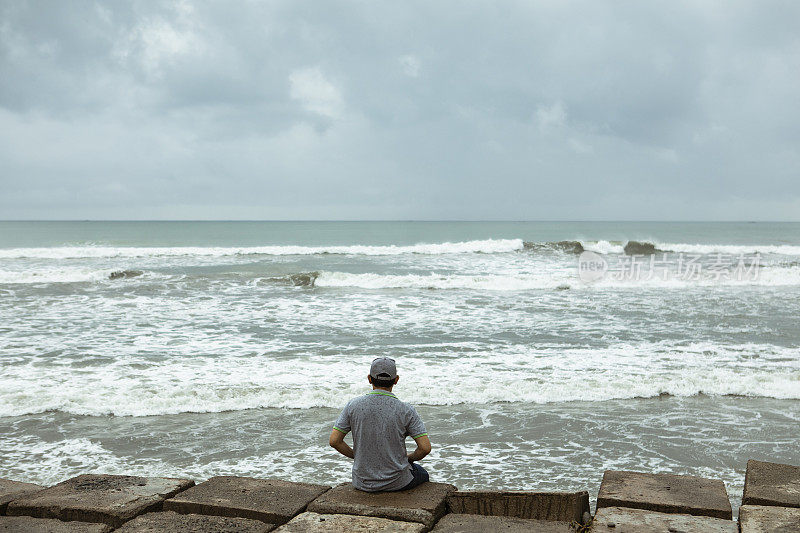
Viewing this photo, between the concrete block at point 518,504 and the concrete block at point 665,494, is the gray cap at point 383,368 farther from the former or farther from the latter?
the concrete block at point 665,494

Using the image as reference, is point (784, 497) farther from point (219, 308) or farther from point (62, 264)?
point (62, 264)

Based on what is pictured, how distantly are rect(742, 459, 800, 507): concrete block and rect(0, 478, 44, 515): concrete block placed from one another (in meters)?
4.40

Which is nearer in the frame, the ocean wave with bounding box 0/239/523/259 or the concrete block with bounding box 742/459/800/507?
the concrete block with bounding box 742/459/800/507

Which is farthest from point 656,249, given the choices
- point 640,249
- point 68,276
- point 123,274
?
point 68,276

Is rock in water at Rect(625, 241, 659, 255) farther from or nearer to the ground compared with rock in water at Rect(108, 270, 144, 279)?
farther from the ground

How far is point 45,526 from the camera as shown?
3473 mm

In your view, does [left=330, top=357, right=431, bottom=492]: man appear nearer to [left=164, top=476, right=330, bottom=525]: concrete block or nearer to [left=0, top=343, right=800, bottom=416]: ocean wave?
[left=164, top=476, right=330, bottom=525]: concrete block

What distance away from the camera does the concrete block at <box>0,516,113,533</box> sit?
3.42 m

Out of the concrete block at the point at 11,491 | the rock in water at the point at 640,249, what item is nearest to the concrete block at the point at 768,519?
the concrete block at the point at 11,491

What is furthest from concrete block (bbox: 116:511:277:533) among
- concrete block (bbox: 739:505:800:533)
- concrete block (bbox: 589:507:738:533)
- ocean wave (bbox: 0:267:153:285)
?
ocean wave (bbox: 0:267:153:285)

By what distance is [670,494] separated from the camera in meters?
3.78

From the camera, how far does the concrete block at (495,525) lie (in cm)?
338

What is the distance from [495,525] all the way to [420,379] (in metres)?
5.53

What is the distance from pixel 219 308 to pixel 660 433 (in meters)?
12.3
